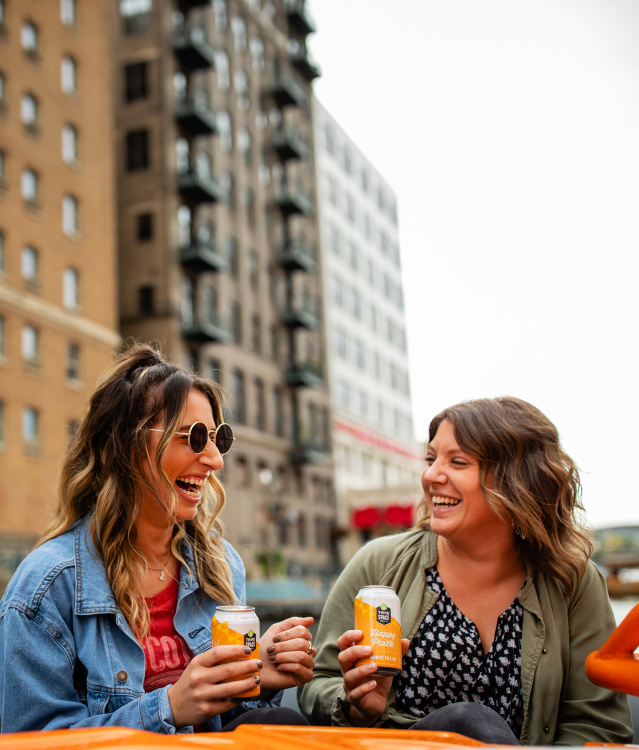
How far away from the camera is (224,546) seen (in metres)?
3.18

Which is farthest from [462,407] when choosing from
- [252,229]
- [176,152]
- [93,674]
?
[252,229]

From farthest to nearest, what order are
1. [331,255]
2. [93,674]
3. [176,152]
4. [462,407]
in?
[331,255], [176,152], [462,407], [93,674]

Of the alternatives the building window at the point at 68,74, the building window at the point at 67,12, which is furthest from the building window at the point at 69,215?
the building window at the point at 67,12

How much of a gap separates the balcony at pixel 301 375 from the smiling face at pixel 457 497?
38.0 metres

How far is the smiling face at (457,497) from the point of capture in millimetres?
2869

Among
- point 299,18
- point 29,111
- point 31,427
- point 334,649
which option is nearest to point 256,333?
point 29,111

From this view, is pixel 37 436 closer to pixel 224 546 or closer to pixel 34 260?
pixel 34 260

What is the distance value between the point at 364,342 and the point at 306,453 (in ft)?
47.4

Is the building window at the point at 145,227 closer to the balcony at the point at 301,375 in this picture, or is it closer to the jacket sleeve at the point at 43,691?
the balcony at the point at 301,375

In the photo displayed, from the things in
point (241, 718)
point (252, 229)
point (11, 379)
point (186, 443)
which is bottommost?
point (241, 718)

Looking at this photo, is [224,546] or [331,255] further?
[331,255]

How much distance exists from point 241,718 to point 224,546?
84cm

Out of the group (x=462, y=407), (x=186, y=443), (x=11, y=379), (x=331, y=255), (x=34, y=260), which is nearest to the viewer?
(x=186, y=443)

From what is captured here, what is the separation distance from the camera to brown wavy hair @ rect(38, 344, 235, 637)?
2.63 meters
